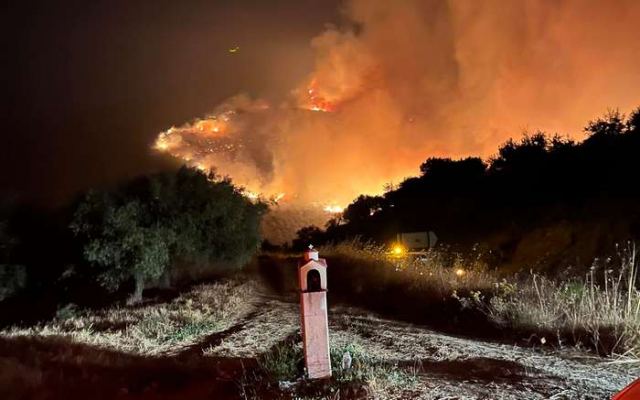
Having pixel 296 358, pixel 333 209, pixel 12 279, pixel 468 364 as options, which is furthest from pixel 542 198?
pixel 333 209

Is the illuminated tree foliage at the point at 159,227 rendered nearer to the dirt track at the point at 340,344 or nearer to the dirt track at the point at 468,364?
the dirt track at the point at 340,344

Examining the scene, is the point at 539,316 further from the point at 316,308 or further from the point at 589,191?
the point at 589,191

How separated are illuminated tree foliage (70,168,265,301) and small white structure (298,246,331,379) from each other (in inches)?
452

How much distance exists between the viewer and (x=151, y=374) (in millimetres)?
7113

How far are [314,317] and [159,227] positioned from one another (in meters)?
12.8

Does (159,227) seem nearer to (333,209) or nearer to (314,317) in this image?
(314,317)

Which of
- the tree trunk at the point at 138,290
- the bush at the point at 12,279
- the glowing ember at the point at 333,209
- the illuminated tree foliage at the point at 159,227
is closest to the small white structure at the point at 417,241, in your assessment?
the illuminated tree foliage at the point at 159,227

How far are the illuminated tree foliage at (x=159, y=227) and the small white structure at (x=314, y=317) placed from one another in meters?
11.5

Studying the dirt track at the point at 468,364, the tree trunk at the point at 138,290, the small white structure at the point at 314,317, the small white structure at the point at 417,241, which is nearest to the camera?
the dirt track at the point at 468,364

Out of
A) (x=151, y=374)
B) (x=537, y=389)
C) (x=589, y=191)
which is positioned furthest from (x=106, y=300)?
(x=589, y=191)

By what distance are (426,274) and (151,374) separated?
958cm

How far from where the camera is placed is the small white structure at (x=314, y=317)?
6.06m

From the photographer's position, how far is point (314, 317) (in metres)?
6.12

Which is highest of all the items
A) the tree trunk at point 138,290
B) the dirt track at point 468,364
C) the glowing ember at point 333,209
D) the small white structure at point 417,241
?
the glowing ember at point 333,209
